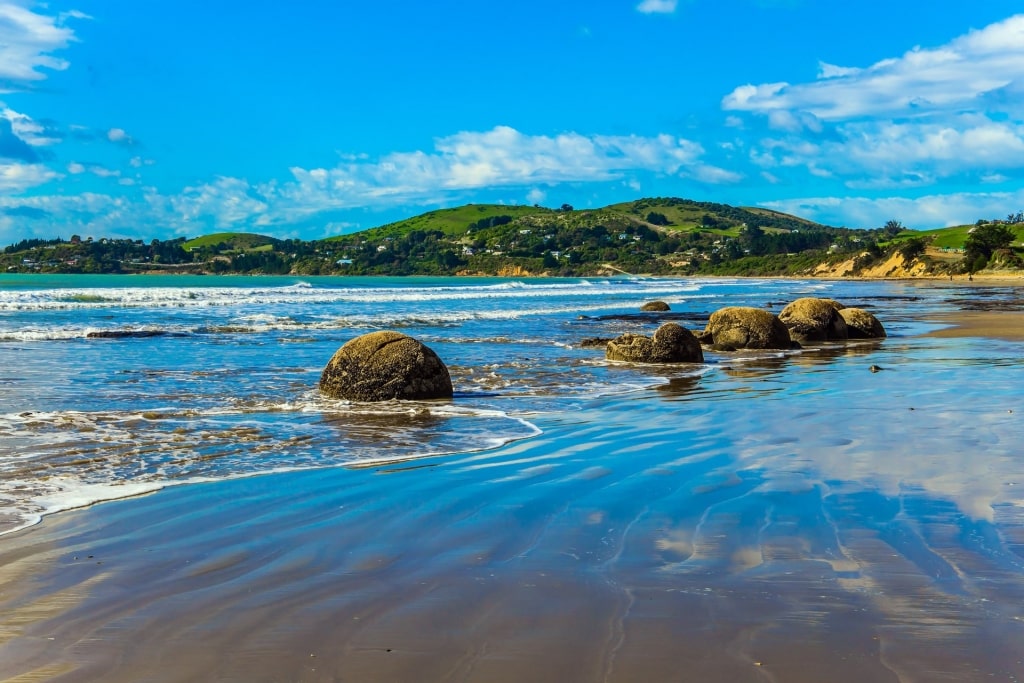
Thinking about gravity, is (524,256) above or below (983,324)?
above

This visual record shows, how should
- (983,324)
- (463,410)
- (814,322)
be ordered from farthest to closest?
1. (983,324)
2. (814,322)
3. (463,410)

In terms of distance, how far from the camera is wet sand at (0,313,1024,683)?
3.63 metres

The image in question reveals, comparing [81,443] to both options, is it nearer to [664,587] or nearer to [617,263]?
[664,587]

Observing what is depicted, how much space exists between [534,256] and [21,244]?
106 metres

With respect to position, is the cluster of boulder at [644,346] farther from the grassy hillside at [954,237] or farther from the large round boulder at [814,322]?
the grassy hillside at [954,237]

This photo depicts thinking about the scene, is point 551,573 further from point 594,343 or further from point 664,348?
point 594,343

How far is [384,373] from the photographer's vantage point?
1273cm

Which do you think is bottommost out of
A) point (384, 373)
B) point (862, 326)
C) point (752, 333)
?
point (862, 326)

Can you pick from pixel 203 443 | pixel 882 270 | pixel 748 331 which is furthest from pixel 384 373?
pixel 882 270

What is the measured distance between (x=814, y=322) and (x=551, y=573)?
20444 millimetres

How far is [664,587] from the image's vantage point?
448 centimetres

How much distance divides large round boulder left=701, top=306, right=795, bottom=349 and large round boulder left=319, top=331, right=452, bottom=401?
10170 millimetres

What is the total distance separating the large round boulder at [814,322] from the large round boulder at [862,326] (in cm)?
26

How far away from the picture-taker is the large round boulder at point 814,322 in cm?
2350
